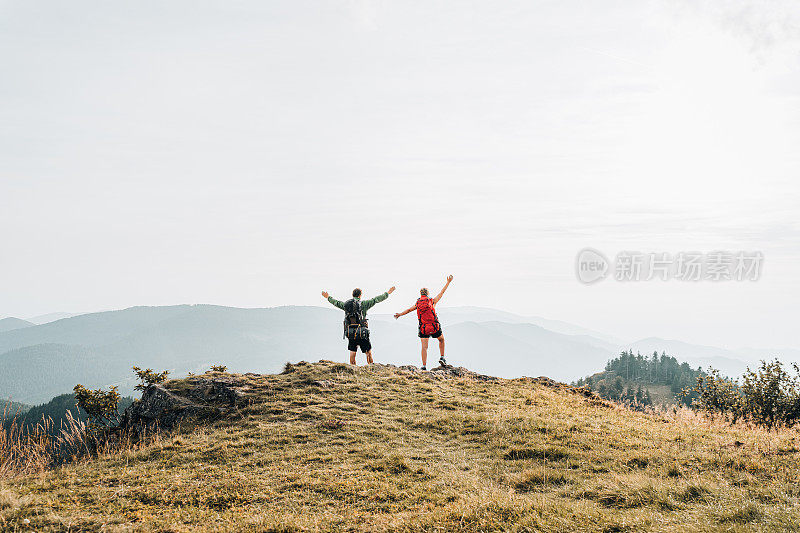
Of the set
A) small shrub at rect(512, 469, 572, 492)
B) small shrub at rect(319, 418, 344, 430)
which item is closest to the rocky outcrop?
small shrub at rect(319, 418, 344, 430)

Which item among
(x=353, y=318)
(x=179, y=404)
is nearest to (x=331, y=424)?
(x=179, y=404)

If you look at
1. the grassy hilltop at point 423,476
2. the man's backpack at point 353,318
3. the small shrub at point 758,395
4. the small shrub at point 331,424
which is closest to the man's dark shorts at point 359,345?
the man's backpack at point 353,318

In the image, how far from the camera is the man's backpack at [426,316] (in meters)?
22.3

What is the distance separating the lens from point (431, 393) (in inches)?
747

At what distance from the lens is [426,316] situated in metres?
22.3

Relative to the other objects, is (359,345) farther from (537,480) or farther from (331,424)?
(537,480)

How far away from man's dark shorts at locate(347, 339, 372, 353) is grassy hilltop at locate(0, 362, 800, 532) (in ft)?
14.9

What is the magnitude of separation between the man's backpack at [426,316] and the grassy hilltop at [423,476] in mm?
5888

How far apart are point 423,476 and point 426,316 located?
12400mm

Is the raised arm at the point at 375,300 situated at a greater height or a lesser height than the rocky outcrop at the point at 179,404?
greater

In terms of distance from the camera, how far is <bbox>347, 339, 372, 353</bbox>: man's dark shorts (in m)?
21.5

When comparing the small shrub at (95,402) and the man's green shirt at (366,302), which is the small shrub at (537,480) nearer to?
the man's green shirt at (366,302)

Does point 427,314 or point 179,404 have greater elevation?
point 427,314

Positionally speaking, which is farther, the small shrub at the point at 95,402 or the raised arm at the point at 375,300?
the small shrub at the point at 95,402
